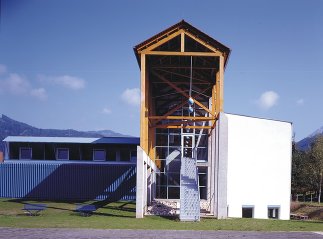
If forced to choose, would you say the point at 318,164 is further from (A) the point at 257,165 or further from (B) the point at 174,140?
(B) the point at 174,140

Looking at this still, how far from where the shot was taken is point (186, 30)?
22828mm

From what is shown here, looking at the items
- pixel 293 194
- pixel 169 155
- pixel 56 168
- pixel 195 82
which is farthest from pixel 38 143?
pixel 293 194

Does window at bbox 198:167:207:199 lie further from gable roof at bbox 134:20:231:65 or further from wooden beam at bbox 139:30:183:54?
wooden beam at bbox 139:30:183:54

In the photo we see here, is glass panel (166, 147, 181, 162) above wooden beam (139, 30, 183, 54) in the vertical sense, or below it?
below

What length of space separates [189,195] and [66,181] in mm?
14529

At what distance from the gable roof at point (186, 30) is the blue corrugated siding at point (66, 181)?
12.3 m

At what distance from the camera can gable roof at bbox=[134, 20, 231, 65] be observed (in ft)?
73.1

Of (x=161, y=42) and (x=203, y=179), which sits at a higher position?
(x=161, y=42)

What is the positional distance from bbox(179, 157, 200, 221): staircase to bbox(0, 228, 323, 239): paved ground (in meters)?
4.53

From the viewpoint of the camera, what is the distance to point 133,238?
12.4 m

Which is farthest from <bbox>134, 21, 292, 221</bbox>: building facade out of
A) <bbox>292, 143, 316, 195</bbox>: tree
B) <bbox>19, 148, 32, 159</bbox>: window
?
<bbox>292, 143, 316, 195</bbox>: tree

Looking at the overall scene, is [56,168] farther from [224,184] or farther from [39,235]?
[39,235]

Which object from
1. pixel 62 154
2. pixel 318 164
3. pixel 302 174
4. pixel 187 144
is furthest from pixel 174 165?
pixel 302 174

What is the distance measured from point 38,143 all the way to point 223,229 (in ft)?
81.4
